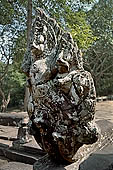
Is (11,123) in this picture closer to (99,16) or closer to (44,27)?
(44,27)

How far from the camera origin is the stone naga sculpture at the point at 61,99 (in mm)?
1382

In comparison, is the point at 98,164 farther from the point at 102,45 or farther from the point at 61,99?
the point at 102,45

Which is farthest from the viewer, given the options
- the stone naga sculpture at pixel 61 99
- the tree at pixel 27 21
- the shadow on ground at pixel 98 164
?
the tree at pixel 27 21

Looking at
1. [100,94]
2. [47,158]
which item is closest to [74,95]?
[47,158]

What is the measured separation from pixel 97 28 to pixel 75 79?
14.2m

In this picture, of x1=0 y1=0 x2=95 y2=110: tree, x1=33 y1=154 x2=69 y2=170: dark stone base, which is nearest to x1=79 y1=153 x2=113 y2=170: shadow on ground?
x1=33 y1=154 x2=69 y2=170: dark stone base

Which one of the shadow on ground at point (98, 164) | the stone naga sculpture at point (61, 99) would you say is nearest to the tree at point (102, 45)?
the stone naga sculpture at point (61, 99)

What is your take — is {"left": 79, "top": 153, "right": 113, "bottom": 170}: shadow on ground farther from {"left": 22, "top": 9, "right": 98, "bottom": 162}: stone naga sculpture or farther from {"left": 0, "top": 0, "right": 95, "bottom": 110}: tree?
{"left": 0, "top": 0, "right": 95, "bottom": 110}: tree

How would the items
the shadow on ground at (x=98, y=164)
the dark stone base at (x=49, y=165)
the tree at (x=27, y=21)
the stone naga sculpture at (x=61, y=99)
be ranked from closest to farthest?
the shadow on ground at (x=98, y=164)
the stone naga sculpture at (x=61, y=99)
the dark stone base at (x=49, y=165)
the tree at (x=27, y=21)

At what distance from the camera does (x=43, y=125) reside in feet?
4.86

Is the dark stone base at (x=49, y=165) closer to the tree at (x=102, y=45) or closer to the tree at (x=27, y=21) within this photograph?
the tree at (x=27, y=21)

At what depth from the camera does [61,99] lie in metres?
1.42

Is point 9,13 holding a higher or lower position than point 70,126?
higher

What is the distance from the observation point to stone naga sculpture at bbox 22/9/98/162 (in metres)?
1.38
